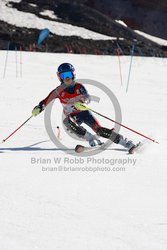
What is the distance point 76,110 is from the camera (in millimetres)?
7969

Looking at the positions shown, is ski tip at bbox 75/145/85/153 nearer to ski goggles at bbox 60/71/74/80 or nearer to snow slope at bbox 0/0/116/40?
ski goggles at bbox 60/71/74/80

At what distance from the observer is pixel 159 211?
4750mm

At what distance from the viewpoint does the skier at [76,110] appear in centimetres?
773

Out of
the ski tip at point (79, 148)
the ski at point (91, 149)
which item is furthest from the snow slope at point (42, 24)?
the ski tip at point (79, 148)

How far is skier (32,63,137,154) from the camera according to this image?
7727 mm

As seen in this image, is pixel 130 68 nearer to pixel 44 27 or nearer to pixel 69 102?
pixel 44 27

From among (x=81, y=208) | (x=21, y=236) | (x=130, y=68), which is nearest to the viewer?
(x=21, y=236)

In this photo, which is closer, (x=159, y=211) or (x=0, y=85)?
(x=159, y=211)

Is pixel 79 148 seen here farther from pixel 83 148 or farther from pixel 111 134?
pixel 111 134

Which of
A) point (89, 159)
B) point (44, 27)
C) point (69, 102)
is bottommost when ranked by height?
point (89, 159)

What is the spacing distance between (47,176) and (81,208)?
51.5 inches

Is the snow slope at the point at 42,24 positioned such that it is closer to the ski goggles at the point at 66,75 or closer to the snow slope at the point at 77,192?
the snow slope at the point at 77,192

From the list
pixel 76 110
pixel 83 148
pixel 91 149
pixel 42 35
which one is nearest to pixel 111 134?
pixel 91 149

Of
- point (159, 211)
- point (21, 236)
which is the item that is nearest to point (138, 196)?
point (159, 211)
